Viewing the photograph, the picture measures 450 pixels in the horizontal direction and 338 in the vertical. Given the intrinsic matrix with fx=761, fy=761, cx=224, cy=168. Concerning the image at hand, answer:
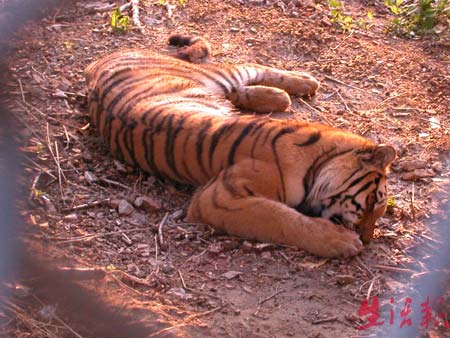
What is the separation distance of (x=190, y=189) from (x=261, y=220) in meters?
0.43

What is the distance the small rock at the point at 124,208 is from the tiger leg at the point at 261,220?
0.68ft

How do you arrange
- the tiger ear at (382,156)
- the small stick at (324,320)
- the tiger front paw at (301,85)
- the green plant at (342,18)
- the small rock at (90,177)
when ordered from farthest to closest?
the green plant at (342,18), the tiger front paw at (301,85), the small rock at (90,177), the tiger ear at (382,156), the small stick at (324,320)

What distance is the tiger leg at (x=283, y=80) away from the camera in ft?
11.5

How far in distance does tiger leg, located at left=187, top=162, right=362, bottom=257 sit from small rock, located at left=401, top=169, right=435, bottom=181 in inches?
21.9

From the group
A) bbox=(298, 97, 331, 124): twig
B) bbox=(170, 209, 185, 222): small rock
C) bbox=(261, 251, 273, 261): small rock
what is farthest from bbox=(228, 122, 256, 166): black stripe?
bbox=(298, 97, 331, 124): twig

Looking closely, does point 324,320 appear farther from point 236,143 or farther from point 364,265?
point 236,143

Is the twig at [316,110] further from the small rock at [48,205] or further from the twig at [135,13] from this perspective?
the small rock at [48,205]

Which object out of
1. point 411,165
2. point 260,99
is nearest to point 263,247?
point 411,165

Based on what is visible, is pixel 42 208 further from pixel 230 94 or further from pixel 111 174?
pixel 230 94

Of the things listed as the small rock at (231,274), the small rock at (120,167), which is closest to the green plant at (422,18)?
the small rock at (120,167)

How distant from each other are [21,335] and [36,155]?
43.1 inches

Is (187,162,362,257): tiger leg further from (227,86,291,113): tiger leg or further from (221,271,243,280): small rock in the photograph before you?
(227,86,291,113): tiger leg

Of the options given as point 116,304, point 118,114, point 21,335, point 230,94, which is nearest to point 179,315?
point 116,304

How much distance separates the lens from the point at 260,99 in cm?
340
